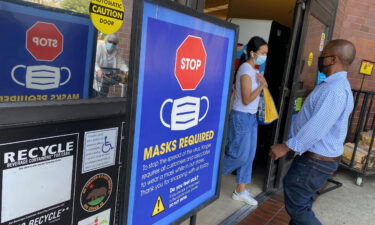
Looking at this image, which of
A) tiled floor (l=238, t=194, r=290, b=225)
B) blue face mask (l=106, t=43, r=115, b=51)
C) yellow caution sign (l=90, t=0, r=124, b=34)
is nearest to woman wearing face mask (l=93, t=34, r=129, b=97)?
blue face mask (l=106, t=43, r=115, b=51)

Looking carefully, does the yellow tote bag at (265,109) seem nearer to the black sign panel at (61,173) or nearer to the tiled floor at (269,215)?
the tiled floor at (269,215)

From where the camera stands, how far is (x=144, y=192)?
1498mm

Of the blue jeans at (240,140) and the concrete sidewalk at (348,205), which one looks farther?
the concrete sidewalk at (348,205)

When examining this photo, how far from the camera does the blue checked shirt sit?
238 cm

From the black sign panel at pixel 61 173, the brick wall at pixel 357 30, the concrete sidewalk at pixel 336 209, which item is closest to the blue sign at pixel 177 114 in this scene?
the black sign panel at pixel 61 173

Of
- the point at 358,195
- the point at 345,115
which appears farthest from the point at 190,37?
the point at 358,195

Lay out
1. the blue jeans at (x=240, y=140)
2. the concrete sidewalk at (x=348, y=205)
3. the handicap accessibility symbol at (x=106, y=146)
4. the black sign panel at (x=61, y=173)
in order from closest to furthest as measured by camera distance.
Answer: the black sign panel at (x=61, y=173)
the handicap accessibility symbol at (x=106, y=146)
the blue jeans at (x=240, y=140)
the concrete sidewalk at (x=348, y=205)

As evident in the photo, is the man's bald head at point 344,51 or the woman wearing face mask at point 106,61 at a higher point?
the man's bald head at point 344,51

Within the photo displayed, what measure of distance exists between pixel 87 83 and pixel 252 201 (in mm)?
2318

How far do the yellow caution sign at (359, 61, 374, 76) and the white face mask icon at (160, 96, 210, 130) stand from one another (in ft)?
16.7

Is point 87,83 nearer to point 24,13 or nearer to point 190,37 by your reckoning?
point 24,13

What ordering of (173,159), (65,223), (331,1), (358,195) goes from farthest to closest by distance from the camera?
(331,1)
(358,195)
(65,223)
(173,159)

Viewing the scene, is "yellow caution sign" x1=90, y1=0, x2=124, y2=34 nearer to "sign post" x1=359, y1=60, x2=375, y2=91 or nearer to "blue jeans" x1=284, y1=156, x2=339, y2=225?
"blue jeans" x1=284, y1=156, x2=339, y2=225

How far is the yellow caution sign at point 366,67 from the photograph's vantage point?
19.2ft
